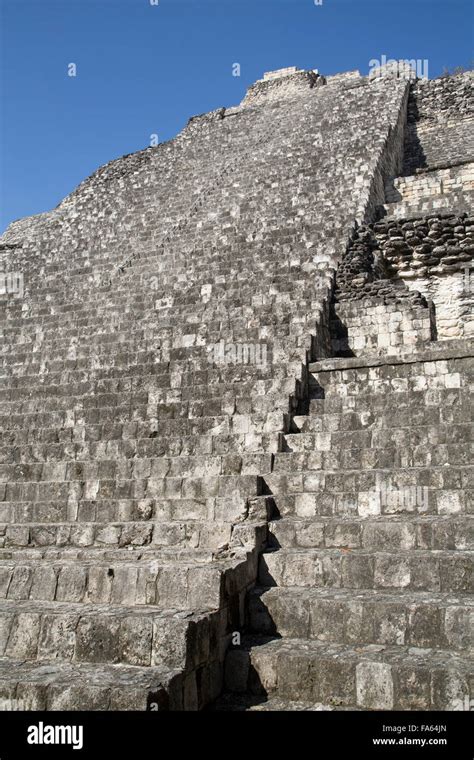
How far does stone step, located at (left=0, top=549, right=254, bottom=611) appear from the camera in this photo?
4.12 metres

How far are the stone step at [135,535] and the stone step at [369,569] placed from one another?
1.01ft

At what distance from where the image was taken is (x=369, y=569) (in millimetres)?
4484

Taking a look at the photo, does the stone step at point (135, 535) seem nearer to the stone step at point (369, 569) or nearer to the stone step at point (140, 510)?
the stone step at point (140, 510)

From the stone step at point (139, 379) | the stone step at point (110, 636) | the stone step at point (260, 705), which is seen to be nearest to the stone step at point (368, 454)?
the stone step at point (139, 379)

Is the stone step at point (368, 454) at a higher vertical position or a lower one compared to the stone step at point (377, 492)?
higher

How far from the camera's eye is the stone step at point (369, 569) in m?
4.27

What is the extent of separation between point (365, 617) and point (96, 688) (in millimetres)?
1814

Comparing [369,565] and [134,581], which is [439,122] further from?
[134,581]

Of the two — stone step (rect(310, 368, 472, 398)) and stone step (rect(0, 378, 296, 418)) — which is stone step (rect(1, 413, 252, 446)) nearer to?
stone step (rect(0, 378, 296, 418))

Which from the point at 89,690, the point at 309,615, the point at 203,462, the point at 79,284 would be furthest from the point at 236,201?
the point at 89,690

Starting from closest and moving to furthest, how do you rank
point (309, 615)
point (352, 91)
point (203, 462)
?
point (309, 615), point (203, 462), point (352, 91)
